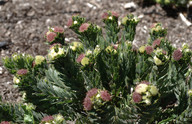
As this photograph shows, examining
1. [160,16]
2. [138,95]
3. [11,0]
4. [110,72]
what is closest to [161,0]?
[160,16]

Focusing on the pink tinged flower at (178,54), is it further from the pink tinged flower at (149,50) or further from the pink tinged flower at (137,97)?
the pink tinged flower at (137,97)

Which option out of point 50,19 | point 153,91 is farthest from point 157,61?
point 50,19

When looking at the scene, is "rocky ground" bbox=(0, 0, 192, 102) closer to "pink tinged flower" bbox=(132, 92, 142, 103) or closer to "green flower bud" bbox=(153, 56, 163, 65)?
"green flower bud" bbox=(153, 56, 163, 65)

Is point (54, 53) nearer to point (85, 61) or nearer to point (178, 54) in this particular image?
point (85, 61)

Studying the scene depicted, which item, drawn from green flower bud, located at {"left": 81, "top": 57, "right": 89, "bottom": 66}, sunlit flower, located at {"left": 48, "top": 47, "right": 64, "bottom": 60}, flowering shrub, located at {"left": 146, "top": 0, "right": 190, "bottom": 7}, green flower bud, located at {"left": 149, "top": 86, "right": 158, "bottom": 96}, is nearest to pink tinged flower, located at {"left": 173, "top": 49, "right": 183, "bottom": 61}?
green flower bud, located at {"left": 149, "top": 86, "right": 158, "bottom": 96}

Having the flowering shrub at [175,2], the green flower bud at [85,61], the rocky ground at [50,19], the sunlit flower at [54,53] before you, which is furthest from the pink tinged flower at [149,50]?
the flowering shrub at [175,2]

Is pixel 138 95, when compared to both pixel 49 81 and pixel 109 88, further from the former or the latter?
pixel 49 81
